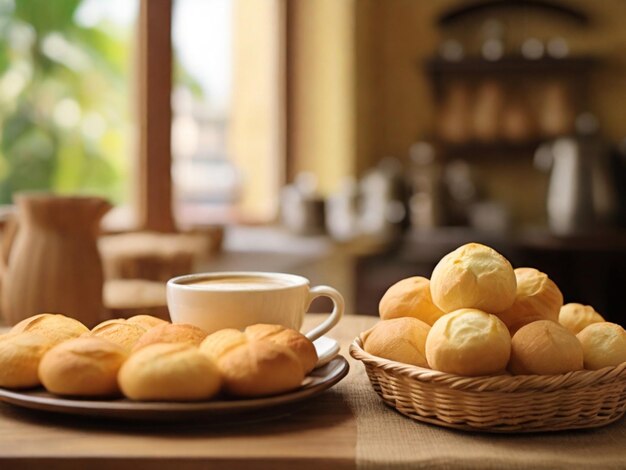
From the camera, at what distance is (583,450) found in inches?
22.9

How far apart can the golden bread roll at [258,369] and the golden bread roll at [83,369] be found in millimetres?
85

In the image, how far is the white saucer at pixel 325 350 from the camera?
2.36 feet

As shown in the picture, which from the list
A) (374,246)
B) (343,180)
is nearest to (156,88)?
(374,246)

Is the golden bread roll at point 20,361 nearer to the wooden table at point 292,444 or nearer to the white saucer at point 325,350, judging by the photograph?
the wooden table at point 292,444

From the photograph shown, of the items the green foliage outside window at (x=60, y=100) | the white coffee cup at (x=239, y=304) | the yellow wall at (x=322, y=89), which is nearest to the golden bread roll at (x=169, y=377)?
the white coffee cup at (x=239, y=304)

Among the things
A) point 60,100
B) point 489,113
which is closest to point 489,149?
point 489,113

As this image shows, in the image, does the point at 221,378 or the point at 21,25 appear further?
the point at 21,25

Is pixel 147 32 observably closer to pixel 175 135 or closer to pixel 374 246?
pixel 175 135

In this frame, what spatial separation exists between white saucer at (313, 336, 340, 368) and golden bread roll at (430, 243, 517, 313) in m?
0.12

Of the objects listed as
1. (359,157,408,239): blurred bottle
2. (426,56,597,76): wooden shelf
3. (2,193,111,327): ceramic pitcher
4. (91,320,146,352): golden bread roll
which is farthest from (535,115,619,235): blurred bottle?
(91,320,146,352): golden bread roll

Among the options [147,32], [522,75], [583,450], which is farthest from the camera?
[522,75]

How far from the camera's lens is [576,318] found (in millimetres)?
748

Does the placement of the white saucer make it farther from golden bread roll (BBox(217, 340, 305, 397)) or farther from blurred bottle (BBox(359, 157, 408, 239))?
blurred bottle (BBox(359, 157, 408, 239))

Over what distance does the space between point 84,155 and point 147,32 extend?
0.49 m
